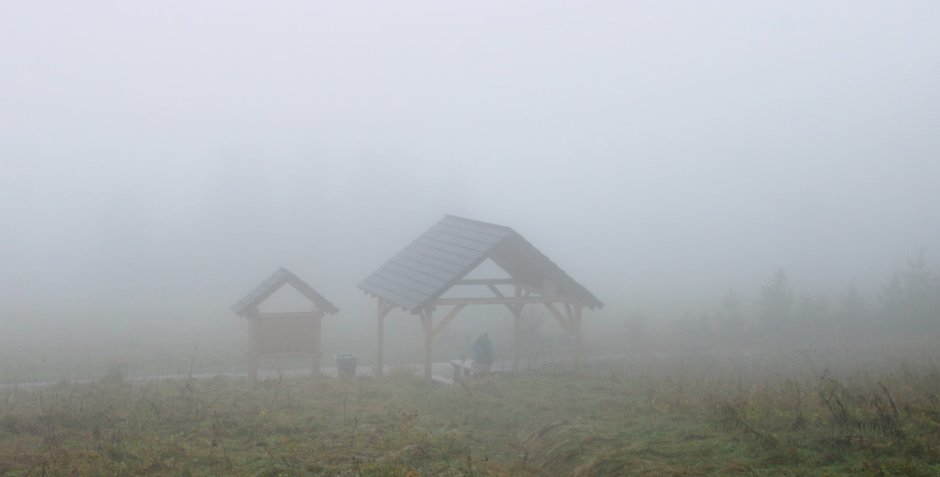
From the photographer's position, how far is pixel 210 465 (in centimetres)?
1015

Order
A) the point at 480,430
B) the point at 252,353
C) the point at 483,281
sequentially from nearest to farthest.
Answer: the point at 480,430 → the point at 252,353 → the point at 483,281

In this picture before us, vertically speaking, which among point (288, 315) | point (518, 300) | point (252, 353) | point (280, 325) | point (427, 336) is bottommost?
point (252, 353)

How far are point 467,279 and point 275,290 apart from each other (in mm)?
4195

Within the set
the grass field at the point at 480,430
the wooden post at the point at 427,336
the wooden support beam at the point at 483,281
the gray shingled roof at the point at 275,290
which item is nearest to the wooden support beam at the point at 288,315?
the gray shingled roof at the point at 275,290

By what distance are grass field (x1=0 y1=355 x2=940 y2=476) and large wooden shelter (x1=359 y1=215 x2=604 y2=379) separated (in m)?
3.09

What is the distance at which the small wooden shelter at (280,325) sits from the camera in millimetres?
20125

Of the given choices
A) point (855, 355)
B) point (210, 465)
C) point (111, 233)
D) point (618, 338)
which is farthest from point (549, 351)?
point (111, 233)

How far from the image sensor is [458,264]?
67.8 ft

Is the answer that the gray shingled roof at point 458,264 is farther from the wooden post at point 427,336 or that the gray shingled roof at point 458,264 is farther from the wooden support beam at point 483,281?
the wooden post at point 427,336

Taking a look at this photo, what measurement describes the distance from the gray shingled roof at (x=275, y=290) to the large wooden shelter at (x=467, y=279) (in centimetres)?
173

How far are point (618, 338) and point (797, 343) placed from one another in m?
5.58

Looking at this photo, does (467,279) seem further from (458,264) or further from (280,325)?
(280,325)

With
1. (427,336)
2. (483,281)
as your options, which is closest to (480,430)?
(427,336)

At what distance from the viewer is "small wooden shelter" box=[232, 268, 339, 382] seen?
66.0 feet
